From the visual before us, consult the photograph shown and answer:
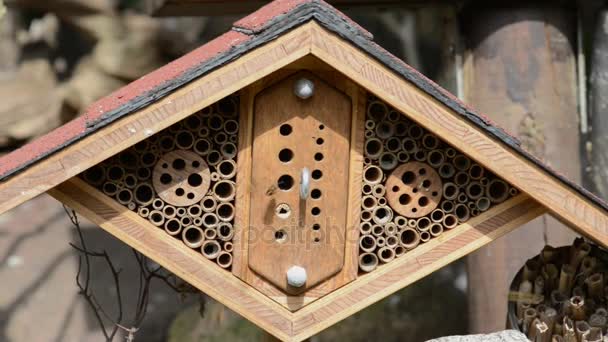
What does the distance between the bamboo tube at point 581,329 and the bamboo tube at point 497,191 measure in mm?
444

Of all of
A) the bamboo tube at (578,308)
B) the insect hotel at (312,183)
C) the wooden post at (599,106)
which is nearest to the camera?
the insect hotel at (312,183)

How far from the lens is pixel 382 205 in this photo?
3377mm

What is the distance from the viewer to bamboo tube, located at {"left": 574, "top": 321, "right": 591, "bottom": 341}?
345 cm

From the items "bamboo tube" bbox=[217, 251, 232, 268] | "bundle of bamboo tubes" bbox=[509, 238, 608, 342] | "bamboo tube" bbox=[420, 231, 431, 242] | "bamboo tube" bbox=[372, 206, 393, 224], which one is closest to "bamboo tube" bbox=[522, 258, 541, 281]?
"bundle of bamboo tubes" bbox=[509, 238, 608, 342]

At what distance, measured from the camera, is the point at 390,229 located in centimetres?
338

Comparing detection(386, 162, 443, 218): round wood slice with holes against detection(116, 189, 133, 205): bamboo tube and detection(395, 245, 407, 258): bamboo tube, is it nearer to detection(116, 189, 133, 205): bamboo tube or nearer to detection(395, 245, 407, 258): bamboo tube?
detection(395, 245, 407, 258): bamboo tube

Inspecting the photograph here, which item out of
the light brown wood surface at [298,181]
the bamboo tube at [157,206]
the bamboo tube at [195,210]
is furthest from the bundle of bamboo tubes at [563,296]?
the bamboo tube at [157,206]

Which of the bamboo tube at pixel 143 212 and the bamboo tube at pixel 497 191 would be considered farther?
the bamboo tube at pixel 497 191

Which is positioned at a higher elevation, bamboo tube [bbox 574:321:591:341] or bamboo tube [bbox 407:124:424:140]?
bamboo tube [bbox 407:124:424:140]

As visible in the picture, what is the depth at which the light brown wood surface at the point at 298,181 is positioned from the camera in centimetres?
331

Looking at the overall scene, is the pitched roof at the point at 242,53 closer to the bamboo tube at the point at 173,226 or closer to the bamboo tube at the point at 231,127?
the bamboo tube at the point at 231,127

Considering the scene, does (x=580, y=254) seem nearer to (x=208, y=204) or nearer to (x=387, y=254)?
(x=387, y=254)

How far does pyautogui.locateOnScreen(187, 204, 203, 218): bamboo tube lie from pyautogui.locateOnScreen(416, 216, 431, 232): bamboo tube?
0.62 metres

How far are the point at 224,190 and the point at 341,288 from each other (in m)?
0.43
